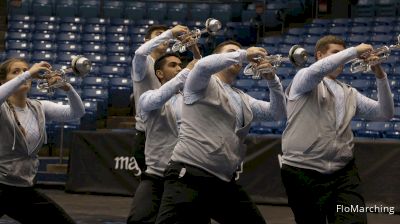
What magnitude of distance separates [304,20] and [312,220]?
15901 millimetres

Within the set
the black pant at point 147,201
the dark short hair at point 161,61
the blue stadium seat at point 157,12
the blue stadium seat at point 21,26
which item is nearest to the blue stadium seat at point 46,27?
the blue stadium seat at point 21,26

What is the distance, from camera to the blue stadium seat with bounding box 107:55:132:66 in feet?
62.8

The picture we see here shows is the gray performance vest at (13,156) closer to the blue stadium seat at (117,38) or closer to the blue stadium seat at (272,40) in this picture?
the blue stadium seat at (272,40)

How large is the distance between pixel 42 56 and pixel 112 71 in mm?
1787

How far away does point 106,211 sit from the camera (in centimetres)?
1139

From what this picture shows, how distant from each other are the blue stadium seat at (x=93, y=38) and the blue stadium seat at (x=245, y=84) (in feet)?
14.0

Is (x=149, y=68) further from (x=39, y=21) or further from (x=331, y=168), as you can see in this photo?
(x=39, y=21)

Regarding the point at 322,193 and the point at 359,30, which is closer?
the point at 322,193

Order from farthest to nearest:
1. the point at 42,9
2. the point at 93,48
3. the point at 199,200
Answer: the point at 42,9
the point at 93,48
the point at 199,200

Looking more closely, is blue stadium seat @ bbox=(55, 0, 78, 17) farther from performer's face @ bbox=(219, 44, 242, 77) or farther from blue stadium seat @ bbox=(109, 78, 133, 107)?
performer's face @ bbox=(219, 44, 242, 77)

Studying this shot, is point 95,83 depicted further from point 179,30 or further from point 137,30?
point 179,30

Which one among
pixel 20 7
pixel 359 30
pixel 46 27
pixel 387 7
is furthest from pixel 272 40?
pixel 20 7

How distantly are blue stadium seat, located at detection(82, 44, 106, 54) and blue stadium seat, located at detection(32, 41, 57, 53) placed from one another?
0.68m

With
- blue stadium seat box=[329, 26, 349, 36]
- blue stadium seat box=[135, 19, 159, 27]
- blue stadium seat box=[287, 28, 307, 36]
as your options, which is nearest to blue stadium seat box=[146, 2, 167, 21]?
blue stadium seat box=[135, 19, 159, 27]
